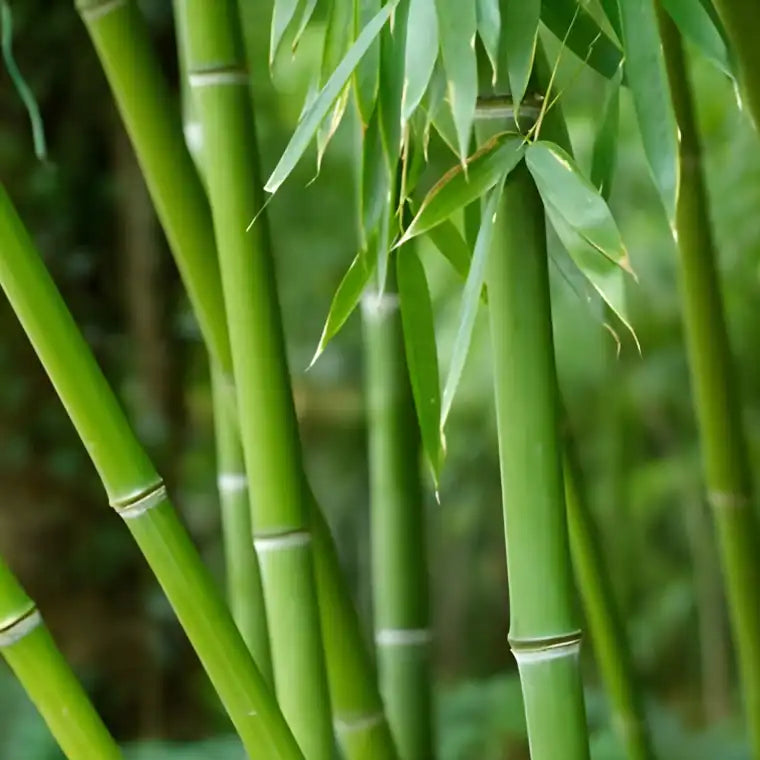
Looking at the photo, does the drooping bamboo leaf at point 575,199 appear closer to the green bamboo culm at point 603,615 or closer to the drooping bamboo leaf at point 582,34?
the drooping bamboo leaf at point 582,34

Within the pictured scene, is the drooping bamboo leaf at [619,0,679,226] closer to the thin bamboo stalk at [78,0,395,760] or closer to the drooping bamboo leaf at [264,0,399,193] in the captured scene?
the drooping bamboo leaf at [264,0,399,193]

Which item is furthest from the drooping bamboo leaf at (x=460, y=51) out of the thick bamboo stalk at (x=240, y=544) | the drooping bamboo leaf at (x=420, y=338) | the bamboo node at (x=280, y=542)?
the thick bamboo stalk at (x=240, y=544)

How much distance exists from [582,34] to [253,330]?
202 millimetres

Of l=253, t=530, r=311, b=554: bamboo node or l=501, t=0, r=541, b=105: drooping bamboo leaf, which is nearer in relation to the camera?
l=501, t=0, r=541, b=105: drooping bamboo leaf

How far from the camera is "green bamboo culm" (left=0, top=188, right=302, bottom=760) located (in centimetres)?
45

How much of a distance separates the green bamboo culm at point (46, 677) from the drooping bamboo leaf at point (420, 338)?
0.19m

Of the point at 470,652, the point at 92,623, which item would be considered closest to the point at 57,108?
the point at 92,623

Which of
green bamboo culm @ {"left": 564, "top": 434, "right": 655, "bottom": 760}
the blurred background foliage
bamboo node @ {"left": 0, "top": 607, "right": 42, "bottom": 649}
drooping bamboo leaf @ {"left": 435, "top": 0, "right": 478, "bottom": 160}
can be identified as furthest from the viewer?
the blurred background foliage

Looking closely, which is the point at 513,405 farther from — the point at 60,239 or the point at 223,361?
the point at 60,239

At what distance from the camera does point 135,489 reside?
46 cm

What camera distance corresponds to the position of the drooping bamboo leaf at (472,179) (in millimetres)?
396

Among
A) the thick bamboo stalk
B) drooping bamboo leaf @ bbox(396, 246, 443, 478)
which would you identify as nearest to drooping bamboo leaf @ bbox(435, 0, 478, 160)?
drooping bamboo leaf @ bbox(396, 246, 443, 478)

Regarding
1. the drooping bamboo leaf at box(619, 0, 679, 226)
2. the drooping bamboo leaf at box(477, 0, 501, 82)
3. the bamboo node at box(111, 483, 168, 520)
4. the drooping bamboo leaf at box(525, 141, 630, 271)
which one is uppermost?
the drooping bamboo leaf at box(477, 0, 501, 82)

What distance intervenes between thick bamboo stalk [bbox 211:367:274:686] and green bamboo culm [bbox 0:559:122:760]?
0.79 ft
